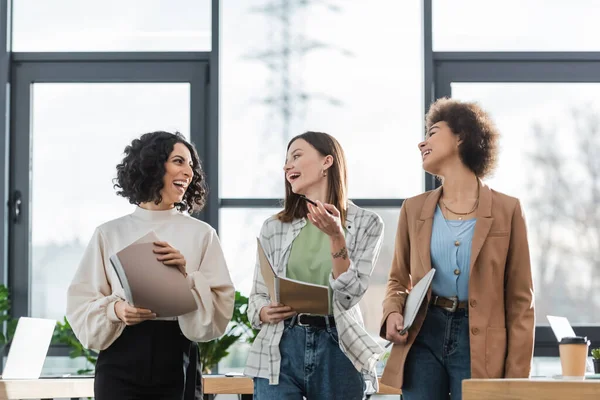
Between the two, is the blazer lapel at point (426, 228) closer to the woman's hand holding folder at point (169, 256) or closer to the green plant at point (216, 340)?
the woman's hand holding folder at point (169, 256)

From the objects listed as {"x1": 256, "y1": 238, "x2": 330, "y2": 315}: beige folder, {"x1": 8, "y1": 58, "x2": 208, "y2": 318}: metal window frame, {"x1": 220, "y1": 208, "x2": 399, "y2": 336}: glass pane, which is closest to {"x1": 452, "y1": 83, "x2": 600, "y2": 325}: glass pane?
{"x1": 220, "y1": 208, "x2": 399, "y2": 336}: glass pane

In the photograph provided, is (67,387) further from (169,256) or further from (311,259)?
(311,259)

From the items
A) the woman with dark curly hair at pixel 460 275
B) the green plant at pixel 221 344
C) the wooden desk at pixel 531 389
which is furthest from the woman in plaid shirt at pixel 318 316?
the green plant at pixel 221 344

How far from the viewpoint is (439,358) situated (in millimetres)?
2428

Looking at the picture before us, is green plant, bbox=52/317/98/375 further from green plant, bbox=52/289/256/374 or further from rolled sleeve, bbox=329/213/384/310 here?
rolled sleeve, bbox=329/213/384/310

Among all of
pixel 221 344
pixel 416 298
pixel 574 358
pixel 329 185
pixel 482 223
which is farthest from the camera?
pixel 221 344

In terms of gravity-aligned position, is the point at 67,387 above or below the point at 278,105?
below

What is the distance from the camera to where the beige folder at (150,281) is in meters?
2.39

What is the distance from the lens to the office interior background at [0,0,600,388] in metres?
4.77

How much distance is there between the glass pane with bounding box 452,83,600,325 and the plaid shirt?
86.3 inches

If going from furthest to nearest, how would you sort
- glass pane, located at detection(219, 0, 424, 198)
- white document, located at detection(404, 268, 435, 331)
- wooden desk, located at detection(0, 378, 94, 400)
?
1. glass pane, located at detection(219, 0, 424, 198)
2. wooden desk, located at detection(0, 378, 94, 400)
3. white document, located at detection(404, 268, 435, 331)

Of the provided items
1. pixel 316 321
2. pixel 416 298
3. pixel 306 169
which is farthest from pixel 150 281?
pixel 416 298

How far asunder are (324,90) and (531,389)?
130 inches

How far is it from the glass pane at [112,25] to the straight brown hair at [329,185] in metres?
2.28
